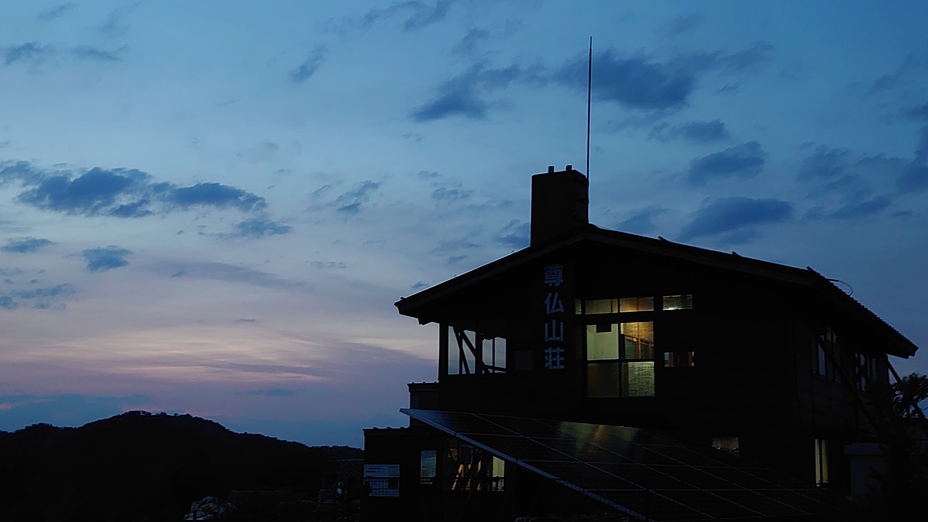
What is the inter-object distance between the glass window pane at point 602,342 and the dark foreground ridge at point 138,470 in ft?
35.1

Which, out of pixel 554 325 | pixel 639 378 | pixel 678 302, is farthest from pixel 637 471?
pixel 678 302

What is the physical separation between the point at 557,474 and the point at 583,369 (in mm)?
13520

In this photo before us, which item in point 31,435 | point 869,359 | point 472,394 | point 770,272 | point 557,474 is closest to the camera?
point 557,474

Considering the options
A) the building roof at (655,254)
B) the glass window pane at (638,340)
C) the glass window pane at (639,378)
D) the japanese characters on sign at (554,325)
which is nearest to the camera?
the building roof at (655,254)

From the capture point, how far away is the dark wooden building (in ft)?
84.5

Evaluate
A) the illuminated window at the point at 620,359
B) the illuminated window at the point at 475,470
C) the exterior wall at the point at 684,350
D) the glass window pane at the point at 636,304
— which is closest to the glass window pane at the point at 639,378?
the illuminated window at the point at 620,359

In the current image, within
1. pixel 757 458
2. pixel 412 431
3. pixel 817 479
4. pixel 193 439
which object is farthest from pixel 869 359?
pixel 193 439

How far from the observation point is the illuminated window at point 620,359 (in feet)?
101

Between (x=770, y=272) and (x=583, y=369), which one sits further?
(x=583, y=369)

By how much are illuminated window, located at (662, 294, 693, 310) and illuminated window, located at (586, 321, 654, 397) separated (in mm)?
788

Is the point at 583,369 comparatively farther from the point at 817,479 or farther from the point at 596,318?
the point at 817,479

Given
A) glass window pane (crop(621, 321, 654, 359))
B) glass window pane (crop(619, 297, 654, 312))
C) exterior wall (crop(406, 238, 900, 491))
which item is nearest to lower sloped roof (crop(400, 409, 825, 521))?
exterior wall (crop(406, 238, 900, 491))

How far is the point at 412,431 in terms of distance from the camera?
25922 mm

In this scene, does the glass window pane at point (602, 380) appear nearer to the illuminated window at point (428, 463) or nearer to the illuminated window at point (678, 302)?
the illuminated window at point (678, 302)
